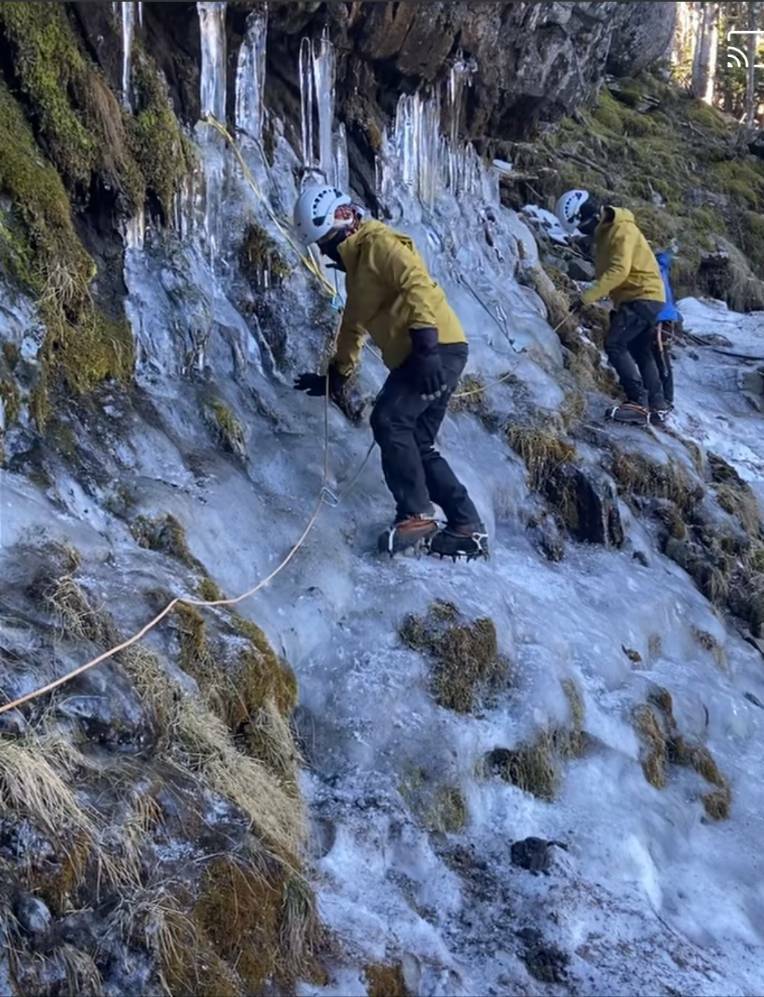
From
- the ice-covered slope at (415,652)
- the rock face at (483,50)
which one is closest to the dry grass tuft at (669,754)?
the ice-covered slope at (415,652)

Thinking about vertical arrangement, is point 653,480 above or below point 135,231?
below

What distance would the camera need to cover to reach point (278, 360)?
952cm

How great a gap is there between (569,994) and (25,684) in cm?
293

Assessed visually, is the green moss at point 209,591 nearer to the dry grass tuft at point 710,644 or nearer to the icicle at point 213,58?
the icicle at point 213,58

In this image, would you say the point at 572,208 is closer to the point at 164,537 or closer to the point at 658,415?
the point at 658,415

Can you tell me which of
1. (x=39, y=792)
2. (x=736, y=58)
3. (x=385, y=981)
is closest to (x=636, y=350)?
(x=385, y=981)

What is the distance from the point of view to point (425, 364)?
7.75 m

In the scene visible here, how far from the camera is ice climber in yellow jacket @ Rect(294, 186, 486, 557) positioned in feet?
25.6

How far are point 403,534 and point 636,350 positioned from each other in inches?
245

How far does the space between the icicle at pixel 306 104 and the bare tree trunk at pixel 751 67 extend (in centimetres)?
2789

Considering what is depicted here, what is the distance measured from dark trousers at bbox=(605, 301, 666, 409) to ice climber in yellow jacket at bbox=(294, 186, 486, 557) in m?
5.30

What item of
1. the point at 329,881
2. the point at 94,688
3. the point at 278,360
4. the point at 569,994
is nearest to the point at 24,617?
the point at 94,688

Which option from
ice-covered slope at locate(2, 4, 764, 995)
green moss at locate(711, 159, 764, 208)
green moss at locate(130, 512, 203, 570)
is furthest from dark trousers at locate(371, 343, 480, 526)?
green moss at locate(711, 159, 764, 208)

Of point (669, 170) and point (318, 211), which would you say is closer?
point (318, 211)
